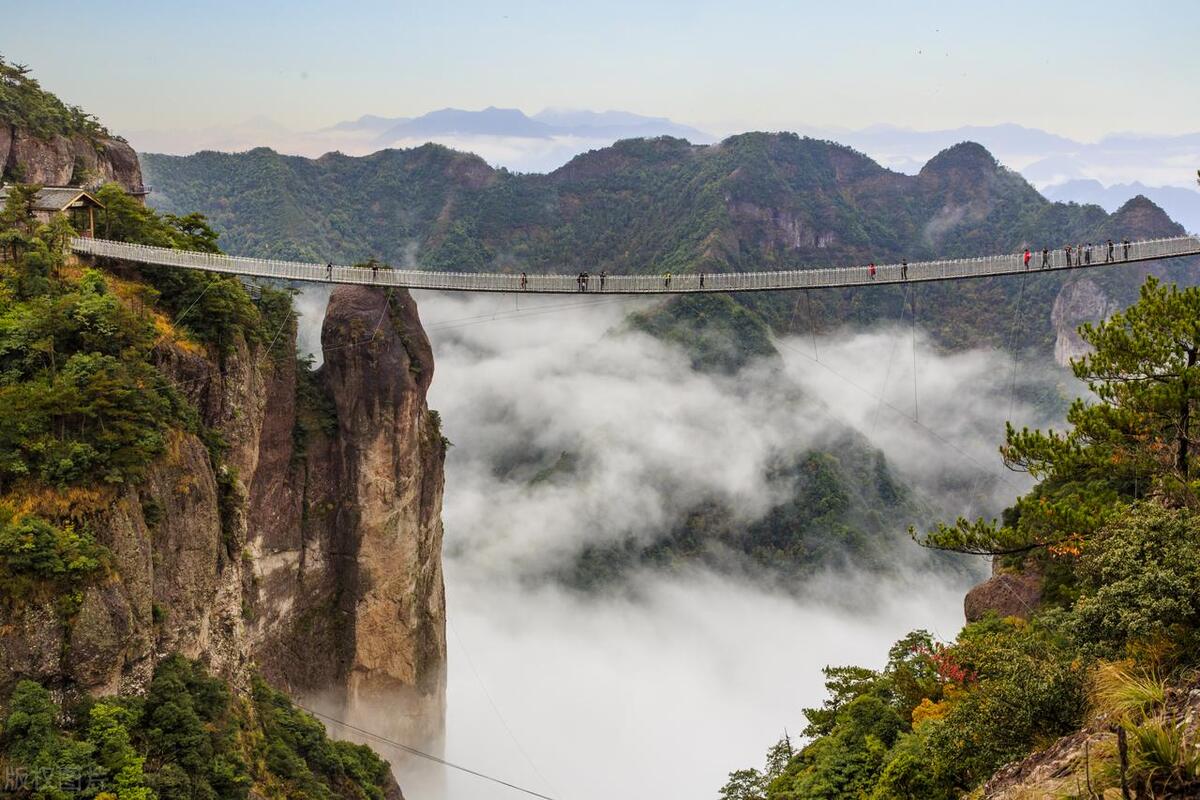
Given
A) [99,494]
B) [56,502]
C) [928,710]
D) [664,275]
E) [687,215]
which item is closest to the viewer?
[56,502]

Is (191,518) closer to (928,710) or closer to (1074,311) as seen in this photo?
(928,710)

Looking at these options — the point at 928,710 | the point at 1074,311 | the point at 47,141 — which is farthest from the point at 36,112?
the point at 1074,311

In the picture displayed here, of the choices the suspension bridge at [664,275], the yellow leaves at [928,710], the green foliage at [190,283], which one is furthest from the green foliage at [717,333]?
the yellow leaves at [928,710]

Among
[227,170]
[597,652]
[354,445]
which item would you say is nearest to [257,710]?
[354,445]

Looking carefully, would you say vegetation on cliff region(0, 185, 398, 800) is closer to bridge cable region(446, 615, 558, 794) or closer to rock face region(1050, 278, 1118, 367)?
bridge cable region(446, 615, 558, 794)

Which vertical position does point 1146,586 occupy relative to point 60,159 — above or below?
below
